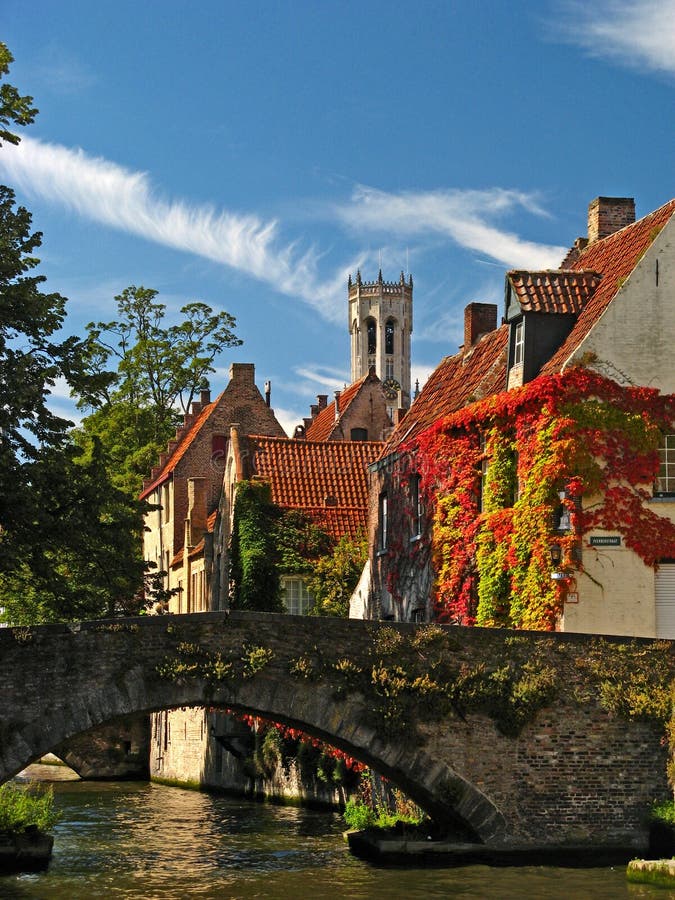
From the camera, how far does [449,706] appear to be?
24.5 meters

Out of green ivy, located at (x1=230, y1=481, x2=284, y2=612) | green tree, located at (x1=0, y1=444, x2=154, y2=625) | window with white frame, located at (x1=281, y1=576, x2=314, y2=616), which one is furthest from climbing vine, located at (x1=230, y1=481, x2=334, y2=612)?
green tree, located at (x1=0, y1=444, x2=154, y2=625)

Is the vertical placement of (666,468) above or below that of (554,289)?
below

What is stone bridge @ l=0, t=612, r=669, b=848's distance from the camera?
950 inches

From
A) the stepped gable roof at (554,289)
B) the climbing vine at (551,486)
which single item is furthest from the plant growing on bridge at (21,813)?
the stepped gable roof at (554,289)

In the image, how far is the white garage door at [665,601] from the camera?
27781mm

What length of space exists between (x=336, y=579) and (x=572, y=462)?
1382 cm

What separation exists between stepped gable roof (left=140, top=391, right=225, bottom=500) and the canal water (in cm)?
1975

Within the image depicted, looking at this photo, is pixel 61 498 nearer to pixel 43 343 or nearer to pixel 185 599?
pixel 43 343

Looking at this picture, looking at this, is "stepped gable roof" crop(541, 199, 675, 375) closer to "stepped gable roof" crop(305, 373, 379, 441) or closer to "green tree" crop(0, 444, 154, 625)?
"green tree" crop(0, 444, 154, 625)

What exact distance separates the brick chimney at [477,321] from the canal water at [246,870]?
38.8 feet

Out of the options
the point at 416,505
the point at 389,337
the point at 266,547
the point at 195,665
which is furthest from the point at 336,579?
the point at 389,337

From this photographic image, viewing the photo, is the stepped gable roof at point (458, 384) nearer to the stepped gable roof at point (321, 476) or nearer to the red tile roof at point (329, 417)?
the stepped gable roof at point (321, 476)

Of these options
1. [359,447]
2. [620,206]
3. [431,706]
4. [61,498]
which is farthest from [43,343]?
[359,447]

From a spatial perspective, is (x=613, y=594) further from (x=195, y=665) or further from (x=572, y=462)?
(x=195, y=665)
